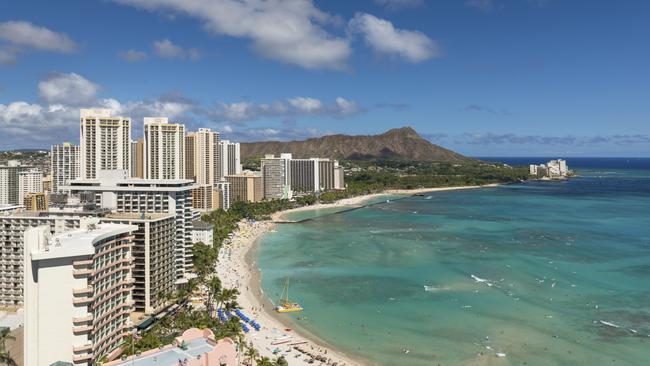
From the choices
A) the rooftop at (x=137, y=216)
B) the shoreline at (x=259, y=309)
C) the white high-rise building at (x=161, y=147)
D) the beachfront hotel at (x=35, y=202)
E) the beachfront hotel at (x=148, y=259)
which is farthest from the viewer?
the white high-rise building at (x=161, y=147)

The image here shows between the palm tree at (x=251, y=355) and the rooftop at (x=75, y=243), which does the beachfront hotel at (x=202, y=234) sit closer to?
the rooftop at (x=75, y=243)

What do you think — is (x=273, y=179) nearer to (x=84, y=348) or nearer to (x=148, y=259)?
(x=148, y=259)

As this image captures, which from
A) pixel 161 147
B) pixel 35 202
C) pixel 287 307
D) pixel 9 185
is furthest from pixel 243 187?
pixel 287 307

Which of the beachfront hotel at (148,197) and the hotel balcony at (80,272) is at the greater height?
the beachfront hotel at (148,197)

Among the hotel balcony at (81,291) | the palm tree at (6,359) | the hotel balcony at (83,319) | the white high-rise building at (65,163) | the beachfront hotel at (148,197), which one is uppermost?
the white high-rise building at (65,163)

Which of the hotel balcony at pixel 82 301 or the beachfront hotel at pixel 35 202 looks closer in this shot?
the hotel balcony at pixel 82 301

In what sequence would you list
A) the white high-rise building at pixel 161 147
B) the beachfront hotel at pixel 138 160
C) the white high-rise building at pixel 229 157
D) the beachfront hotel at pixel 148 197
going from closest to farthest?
the beachfront hotel at pixel 148 197 < the white high-rise building at pixel 161 147 < the beachfront hotel at pixel 138 160 < the white high-rise building at pixel 229 157

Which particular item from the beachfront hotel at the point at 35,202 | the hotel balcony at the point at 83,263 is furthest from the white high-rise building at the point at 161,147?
the hotel balcony at the point at 83,263

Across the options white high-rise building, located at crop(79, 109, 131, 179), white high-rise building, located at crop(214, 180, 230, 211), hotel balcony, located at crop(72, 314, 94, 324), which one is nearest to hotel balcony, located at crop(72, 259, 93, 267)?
hotel balcony, located at crop(72, 314, 94, 324)
